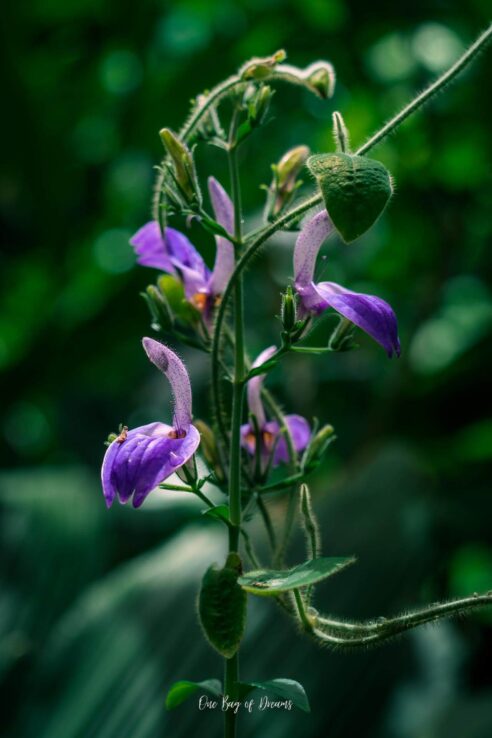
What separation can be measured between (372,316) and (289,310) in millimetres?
76

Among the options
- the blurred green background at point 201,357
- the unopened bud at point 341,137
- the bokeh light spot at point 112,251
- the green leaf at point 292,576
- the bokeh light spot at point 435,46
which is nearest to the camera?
the green leaf at point 292,576

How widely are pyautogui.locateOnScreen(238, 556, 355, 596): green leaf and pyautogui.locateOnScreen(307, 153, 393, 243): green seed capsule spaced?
0.63 ft

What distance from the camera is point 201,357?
2.38m

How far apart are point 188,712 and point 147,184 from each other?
5.75ft

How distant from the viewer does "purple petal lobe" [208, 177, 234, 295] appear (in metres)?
0.70

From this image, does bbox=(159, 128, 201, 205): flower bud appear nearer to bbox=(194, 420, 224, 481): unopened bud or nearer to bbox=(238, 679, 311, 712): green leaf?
bbox=(194, 420, 224, 481): unopened bud

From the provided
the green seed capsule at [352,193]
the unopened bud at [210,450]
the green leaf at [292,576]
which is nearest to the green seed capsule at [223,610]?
the green leaf at [292,576]

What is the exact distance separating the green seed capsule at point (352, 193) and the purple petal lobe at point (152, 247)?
266 millimetres

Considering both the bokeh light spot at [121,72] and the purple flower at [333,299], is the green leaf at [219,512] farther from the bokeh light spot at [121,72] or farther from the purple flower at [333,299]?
the bokeh light spot at [121,72]

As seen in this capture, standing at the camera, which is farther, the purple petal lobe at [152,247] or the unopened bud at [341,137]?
the purple petal lobe at [152,247]

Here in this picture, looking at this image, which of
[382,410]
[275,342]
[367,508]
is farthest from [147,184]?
[367,508]

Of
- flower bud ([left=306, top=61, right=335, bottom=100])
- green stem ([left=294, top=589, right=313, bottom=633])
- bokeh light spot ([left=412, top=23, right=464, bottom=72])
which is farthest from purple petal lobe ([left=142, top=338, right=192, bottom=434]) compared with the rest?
bokeh light spot ([left=412, top=23, right=464, bottom=72])

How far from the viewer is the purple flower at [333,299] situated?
21.2 inches

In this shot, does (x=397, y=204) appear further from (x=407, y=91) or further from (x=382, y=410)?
(x=382, y=410)
